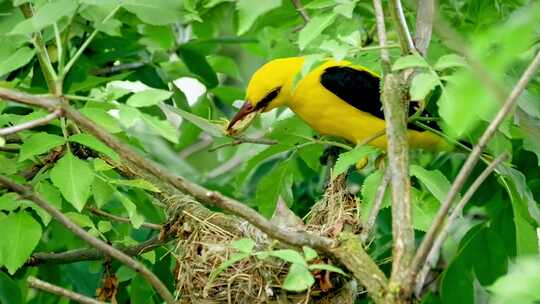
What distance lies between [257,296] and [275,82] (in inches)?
59.0

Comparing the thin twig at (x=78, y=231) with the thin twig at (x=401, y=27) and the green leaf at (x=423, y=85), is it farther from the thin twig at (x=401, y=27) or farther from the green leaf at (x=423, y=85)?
the thin twig at (x=401, y=27)

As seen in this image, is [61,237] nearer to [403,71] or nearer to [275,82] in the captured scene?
[275,82]

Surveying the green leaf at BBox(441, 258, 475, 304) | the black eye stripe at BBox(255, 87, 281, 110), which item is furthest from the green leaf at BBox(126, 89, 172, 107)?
the black eye stripe at BBox(255, 87, 281, 110)

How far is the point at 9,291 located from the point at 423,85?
1.97m

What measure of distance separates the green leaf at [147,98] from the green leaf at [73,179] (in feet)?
1.62

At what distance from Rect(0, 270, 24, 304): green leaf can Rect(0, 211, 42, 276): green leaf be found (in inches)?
22.0

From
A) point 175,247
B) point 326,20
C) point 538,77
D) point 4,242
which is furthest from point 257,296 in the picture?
point 538,77

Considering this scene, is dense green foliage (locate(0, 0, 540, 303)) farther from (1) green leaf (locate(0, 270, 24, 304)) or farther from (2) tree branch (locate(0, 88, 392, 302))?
(2) tree branch (locate(0, 88, 392, 302))

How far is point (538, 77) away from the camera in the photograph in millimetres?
3998

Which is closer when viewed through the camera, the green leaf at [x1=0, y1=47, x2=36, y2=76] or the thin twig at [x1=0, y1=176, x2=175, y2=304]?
the thin twig at [x1=0, y1=176, x2=175, y2=304]

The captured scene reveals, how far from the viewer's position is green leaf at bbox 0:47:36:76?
305cm

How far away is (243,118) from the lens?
175 inches

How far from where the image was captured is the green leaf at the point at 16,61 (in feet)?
10.00

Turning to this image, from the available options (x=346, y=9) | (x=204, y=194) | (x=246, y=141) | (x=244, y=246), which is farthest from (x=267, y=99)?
(x=204, y=194)
